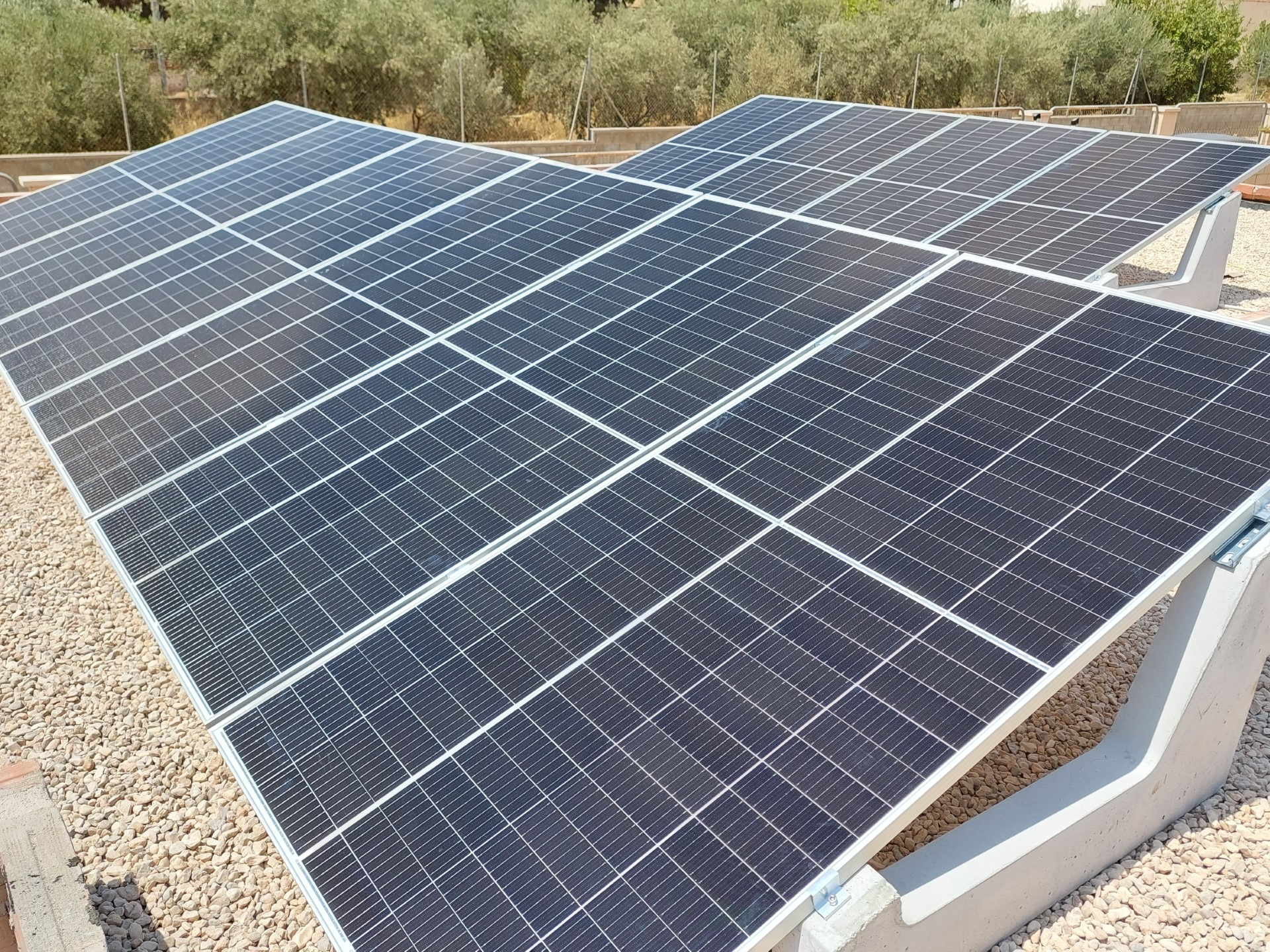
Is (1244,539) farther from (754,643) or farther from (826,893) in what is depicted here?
(826,893)

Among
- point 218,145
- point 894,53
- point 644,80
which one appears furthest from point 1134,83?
point 218,145

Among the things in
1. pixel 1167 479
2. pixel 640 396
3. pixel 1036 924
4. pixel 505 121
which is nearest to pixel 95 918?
pixel 640 396

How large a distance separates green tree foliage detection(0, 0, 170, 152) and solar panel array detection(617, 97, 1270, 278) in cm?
2068

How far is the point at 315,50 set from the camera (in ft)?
119

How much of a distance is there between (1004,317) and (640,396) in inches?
124

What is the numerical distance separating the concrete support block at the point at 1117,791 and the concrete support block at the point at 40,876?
554 centimetres

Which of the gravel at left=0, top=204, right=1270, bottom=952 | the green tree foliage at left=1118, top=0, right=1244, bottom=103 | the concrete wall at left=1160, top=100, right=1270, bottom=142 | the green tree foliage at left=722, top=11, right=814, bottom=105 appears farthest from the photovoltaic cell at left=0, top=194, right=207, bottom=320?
the green tree foliage at left=1118, top=0, right=1244, bottom=103

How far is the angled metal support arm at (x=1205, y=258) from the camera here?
17016 millimetres

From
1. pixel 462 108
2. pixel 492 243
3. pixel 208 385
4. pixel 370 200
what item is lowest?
pixel 462 108

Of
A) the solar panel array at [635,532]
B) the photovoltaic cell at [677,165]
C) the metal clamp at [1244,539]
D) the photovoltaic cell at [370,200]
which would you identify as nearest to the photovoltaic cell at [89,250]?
the photovoltaic cell at [370,200]

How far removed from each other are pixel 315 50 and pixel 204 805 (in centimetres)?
3354

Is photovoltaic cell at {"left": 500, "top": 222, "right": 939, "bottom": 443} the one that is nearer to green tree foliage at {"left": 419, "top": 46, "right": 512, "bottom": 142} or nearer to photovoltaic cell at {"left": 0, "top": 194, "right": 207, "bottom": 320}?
photovoltaic cell at {"left": 0, "top": 194, "right": 207, "bottom": 320}

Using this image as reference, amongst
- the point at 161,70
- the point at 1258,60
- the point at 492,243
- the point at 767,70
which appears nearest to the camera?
the point at 492,243

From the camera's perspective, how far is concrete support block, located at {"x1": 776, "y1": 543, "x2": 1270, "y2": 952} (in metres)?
6.58
